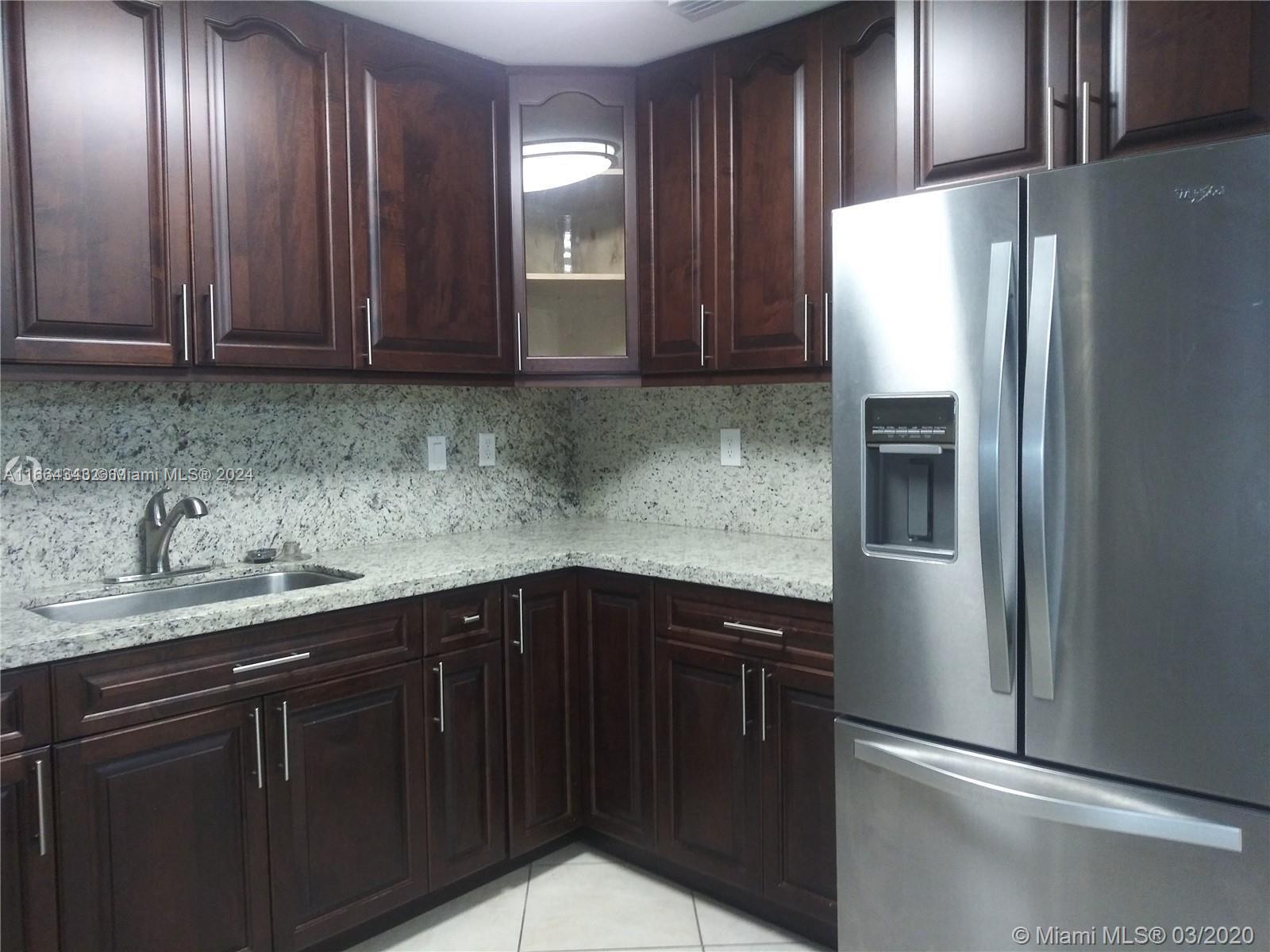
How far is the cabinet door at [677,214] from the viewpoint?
2506 mm

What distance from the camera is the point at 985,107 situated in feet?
5.82

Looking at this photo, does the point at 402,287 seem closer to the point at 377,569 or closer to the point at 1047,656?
the point at 377,569

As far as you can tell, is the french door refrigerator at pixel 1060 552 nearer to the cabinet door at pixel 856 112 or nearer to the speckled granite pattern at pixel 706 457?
the cabinet door at pixel 856 112

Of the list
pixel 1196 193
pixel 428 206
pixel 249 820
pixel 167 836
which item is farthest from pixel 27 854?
pixel 1196 193

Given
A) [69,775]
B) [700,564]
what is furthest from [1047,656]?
[69,775]

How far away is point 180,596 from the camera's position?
7.18 ft

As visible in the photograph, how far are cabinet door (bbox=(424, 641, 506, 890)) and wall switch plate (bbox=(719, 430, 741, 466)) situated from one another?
958 mm

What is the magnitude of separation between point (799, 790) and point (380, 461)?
1.54 metres

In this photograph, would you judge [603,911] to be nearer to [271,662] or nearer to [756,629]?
[756,629]

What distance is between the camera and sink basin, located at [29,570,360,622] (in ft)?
6.55

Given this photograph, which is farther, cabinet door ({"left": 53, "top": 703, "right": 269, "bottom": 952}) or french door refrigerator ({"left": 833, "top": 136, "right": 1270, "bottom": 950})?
cabinet door ({"left": 53, "top": 703, "right": 269, "bottom": 952})

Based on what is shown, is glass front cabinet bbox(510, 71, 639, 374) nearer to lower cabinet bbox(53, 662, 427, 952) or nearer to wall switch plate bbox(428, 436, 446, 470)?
wall switch plate bbox(428, 436, 446, 470)

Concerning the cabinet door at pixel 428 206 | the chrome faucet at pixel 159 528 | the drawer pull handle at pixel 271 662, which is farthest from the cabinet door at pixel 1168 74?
the chrome faucet at pixel 159 528

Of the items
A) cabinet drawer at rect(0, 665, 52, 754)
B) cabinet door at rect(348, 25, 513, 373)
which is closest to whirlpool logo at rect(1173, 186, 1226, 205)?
cabinet door at rect(348, 25, 513, 373)
